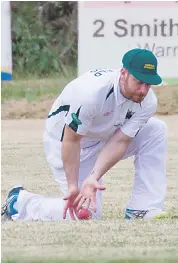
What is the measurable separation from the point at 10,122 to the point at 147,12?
8.96ft

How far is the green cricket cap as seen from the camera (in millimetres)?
6746

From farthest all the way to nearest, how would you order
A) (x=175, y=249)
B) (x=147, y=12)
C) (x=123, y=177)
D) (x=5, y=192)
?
1. (x=147, y=12)
2. (x=123, y=177)
3. (x=5, y=192)
4. (x=175, y=249)

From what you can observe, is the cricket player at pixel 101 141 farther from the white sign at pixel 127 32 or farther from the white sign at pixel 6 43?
the white sign at pixel 6 43

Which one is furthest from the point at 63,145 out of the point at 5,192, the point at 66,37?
the point at 66,37

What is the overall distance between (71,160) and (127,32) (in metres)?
8.79

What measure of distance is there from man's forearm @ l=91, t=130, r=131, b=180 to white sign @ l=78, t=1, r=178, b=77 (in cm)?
837

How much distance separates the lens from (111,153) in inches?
280

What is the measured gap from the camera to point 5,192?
872 centimetres

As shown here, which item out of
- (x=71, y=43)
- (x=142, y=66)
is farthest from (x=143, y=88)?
(x=71, y=43)

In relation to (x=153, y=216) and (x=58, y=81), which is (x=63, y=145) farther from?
(x=58, y=81)

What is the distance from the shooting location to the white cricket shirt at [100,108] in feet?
22.5

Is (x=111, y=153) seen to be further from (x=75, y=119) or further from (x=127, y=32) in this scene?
(x=127, y=32)

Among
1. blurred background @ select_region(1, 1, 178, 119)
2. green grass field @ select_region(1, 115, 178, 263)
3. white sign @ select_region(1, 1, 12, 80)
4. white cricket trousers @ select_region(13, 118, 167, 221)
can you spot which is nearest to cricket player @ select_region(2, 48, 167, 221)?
white cricket trousers @ select_region(13, 118, 167, 221)

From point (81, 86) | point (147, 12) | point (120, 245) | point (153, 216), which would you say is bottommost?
point (147, 12)
